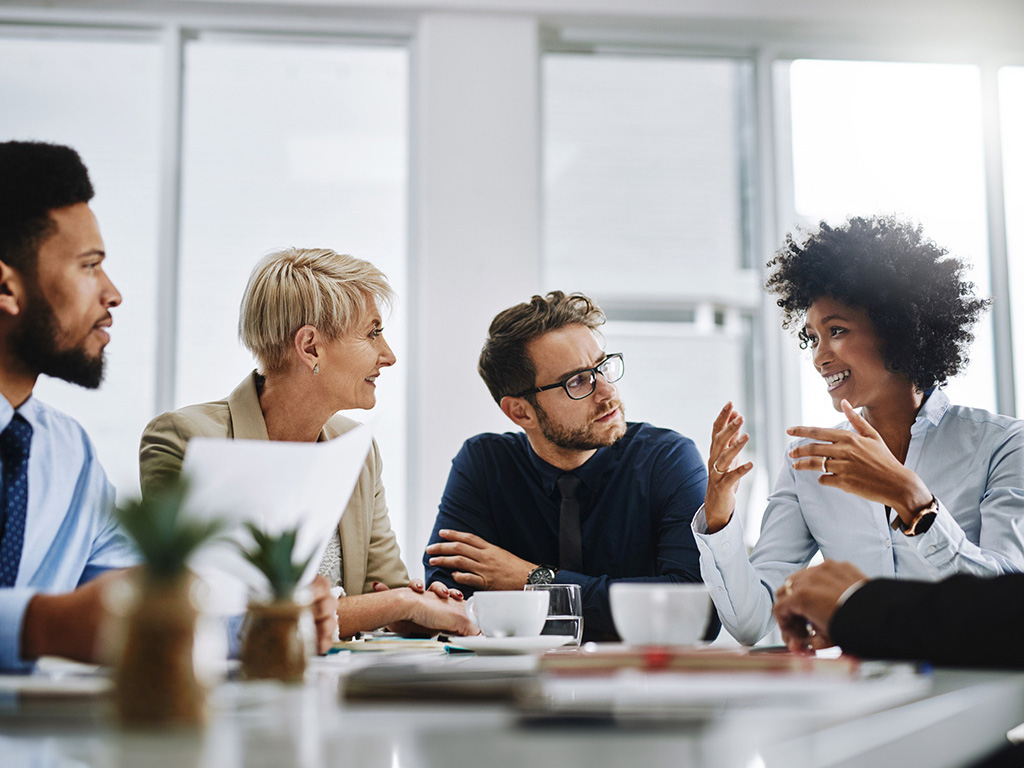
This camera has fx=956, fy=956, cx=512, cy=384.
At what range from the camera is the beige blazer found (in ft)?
6.44

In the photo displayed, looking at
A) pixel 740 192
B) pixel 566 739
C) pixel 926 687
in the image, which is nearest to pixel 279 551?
pixel 566 739

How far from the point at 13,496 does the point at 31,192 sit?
20.1 inches

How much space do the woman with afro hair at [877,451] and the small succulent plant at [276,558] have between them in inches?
45.1

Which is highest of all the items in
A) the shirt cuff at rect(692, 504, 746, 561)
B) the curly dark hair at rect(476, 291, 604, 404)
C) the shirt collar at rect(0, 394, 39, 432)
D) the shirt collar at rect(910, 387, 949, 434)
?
the curly dark hair at rect(476, 291, 604, 404)

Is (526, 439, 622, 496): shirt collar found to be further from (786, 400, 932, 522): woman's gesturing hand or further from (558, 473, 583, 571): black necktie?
(786, 400, 932, 522): woman's gesturing hand

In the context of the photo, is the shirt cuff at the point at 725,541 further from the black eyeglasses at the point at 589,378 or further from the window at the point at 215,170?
the window at the point at 215,170

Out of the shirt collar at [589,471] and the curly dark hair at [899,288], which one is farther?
the shirt collar at [589,471]

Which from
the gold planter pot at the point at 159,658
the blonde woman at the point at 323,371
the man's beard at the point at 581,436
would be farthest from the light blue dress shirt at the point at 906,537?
the gold planter pot at the point at 159,658

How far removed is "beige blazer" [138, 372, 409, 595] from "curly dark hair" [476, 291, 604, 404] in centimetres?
42

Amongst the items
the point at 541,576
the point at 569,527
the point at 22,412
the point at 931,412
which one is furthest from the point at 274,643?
the point at 931,412

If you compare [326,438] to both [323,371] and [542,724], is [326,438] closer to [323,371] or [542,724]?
[323,371]

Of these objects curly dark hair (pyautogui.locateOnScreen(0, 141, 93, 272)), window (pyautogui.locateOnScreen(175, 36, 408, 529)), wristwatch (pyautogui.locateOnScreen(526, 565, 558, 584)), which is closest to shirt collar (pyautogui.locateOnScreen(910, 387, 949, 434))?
wristwatch (pyautogui.locateOnScreen(526, 565, 558, 584))

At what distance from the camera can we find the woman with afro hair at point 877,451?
1745 millimetres

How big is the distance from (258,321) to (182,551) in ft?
6.32
